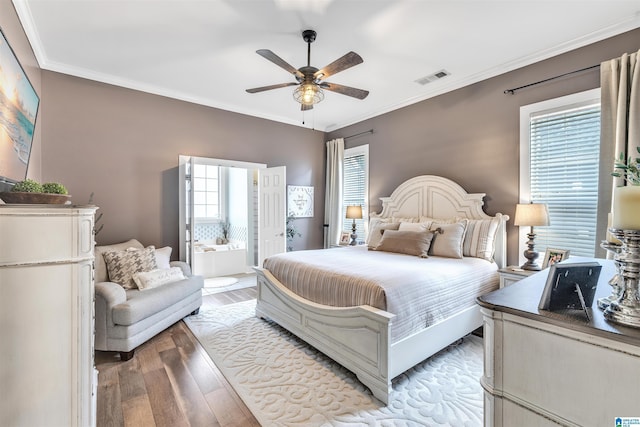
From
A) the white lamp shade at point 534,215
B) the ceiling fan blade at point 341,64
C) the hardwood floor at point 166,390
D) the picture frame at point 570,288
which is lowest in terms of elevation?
the hardwood floor at point 166,390

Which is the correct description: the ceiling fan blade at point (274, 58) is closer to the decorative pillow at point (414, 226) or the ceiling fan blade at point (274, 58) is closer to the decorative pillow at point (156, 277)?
the decorative pillow at point (414, 226)

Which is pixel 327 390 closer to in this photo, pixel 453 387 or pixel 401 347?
pixel 401 347

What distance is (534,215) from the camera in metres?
2.81

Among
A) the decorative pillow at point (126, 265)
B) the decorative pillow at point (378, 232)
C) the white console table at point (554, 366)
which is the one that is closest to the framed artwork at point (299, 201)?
the decorative pillow at point (378, 232)

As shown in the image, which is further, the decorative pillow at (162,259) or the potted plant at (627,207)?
the decorative pillow at (162,259)

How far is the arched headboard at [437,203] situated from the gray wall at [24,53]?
4.16 metres

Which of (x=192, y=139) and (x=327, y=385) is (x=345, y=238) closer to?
(x=192, y=139)

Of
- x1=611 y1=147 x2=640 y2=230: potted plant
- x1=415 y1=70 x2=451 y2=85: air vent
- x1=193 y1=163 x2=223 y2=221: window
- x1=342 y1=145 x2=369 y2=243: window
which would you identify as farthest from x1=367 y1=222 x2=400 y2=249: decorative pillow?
x1=193 y1=163 x2=223 y2=221: window

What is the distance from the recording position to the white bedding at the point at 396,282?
213 centimetres

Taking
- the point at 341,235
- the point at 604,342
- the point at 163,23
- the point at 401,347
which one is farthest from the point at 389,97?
the point at 604,342

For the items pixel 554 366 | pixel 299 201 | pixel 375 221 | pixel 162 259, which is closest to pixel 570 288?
pixel 554 366

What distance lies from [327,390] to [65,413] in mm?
1516

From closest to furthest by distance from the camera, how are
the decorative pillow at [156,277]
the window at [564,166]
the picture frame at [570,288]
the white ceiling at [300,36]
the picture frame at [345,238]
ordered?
the picture frame at [570,288] → the white ceiling at [300,36] → the window at [564,166] → the decorative pillow at [156,277] → the picture frame at [345,238]

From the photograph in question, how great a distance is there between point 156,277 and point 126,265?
1.18 ft
